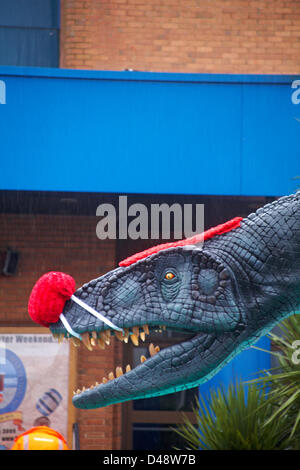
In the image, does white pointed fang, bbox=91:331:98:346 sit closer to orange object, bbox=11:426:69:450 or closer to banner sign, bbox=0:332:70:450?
orange object, bbox=11:426:69:450

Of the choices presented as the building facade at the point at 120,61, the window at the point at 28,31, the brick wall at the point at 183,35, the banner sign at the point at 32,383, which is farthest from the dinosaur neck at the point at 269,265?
the window at the point at 28,31

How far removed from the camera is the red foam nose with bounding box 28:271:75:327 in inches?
84.7

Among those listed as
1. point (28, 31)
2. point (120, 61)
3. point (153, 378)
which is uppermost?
point (28, 31)

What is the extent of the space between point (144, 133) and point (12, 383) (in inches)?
134

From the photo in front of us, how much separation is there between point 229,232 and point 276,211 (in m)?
0.18

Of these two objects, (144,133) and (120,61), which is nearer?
(144,133)

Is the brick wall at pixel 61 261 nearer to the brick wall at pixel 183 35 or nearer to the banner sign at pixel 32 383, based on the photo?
the banner sign at pixel 32 383

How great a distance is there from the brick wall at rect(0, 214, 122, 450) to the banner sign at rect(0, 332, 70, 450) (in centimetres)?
21

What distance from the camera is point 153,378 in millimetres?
2229

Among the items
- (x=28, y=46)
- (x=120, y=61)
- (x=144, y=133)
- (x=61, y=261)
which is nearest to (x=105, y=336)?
(x=144, y=133)

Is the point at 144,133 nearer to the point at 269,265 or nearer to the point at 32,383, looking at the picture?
the point at 32,383

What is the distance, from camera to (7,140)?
6.32 m

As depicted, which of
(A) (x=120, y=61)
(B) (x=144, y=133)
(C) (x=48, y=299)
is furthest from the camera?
(A) (x=120, y=61)

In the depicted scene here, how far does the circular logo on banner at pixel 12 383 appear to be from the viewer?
7.70 meters
